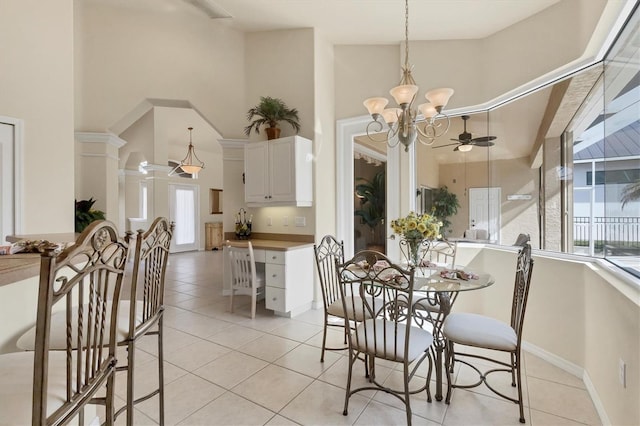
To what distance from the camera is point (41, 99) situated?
2893mm

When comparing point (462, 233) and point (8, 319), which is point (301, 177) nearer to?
point (462, 233)

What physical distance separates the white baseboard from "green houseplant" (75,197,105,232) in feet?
17.6

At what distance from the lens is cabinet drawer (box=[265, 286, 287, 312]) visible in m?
3.65

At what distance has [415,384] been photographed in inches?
92.0

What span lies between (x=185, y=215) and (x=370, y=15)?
864cm

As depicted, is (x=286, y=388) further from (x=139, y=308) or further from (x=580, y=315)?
(x=580, y=315)

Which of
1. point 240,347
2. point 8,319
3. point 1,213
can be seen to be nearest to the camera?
point 8,319

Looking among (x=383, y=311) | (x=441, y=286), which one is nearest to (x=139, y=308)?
(x=383, y=311)

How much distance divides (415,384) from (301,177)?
2577mm

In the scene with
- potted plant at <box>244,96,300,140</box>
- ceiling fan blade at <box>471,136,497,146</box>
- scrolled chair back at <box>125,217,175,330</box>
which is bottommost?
scrolled chair back at <box>125,217,175,330</box>

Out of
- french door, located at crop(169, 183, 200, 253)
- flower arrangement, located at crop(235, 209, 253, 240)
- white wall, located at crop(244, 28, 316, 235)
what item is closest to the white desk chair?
flower arrangement, located at crop(235, 209, 253, 240)

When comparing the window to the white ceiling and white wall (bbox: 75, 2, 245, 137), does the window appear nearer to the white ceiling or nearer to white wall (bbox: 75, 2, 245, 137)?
white wall (bbox: 75, 2, 245, 137)

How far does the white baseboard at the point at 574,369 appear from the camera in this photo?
1945 millimetres

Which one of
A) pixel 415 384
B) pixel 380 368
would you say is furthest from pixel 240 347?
pixel 415 384
